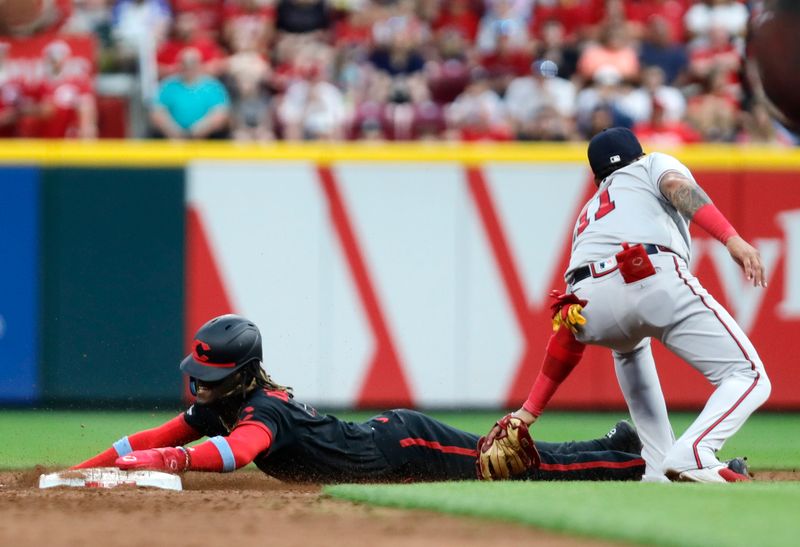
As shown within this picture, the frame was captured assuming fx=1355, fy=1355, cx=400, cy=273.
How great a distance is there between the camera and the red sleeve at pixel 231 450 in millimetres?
5664

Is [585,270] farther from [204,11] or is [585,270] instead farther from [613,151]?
[204,11]

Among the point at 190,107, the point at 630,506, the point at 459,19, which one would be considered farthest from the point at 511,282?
the point at 630,506

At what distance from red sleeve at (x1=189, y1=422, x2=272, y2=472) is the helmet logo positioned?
39cm

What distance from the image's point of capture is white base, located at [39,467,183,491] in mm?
5883

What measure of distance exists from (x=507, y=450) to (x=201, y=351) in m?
1.49

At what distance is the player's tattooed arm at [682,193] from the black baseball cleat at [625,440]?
48.8 inches

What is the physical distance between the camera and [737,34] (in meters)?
14.5

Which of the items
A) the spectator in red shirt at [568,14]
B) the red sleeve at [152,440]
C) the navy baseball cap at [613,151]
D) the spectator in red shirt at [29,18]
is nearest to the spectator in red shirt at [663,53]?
the spectator in red shirt at [568,14]

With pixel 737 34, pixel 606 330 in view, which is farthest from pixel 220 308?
pixel 737 34

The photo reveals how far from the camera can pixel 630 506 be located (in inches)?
201

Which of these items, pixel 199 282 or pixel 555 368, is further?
pixel 199 282

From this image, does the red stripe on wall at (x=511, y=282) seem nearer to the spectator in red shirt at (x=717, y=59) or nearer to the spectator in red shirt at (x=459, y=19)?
the spectator in red shirt at (x=717, y=59)

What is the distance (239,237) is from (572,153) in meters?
2.79

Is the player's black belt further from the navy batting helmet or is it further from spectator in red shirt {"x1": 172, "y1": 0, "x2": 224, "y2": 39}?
spectator in red shirt {"x1": 172, "y1": 0, "x2": 224, "y2": 39}
